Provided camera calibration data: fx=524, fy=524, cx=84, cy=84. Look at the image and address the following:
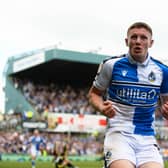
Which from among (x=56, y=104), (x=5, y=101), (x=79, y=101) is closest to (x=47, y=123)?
(x=56, y=104)

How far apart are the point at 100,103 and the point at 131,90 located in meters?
0.36

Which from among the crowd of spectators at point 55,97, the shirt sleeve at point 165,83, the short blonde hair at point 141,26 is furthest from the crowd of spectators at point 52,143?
the short blonde hair at point 141,26

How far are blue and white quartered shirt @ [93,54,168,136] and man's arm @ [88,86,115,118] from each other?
8cm

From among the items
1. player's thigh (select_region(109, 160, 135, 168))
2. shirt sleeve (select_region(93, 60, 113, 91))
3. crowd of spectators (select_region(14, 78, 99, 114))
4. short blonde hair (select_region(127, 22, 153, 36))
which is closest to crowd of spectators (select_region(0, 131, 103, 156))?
crowd of spectators (select_region(14, 78, 99, 114))

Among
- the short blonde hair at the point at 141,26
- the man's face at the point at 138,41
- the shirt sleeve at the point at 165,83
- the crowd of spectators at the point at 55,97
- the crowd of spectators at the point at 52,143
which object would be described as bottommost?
the crowd of spectators at the point at 52,143

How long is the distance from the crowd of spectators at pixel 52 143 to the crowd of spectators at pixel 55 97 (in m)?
3.02

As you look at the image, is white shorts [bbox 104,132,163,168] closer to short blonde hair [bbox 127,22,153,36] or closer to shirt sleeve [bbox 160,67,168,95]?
shirt sleeve [bbox 160,67,168,95]

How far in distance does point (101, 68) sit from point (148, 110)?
674 mm

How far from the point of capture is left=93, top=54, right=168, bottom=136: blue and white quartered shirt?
18.1 feet

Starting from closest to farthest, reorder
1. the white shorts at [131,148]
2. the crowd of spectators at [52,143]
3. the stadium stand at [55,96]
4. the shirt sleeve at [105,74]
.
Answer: the white shorts at [131,148], the shirt sleeve at [105,74], the crowd of spectators at [52,143], the stadium stand at [55,96]

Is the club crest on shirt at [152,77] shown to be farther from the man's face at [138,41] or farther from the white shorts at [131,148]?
the white shorts at [131,148]

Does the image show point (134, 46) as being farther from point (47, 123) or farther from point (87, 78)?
point (87, 78)

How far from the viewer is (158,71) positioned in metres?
5.69

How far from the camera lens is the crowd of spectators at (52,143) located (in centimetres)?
3944
